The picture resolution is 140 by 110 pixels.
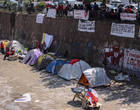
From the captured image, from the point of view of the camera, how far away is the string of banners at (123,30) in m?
18.7

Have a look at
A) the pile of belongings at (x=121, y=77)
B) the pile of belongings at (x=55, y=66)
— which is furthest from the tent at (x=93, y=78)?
the pile of belongings at (x=55, y=66)

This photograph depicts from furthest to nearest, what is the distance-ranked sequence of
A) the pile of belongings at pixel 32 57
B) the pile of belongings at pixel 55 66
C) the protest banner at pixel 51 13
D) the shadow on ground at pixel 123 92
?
the protest banner at pixel 51 13
the pile of belongings at pixel 32 57
the pile of belongings at pixel 55 66
the shadow on ground at pixel 123 92

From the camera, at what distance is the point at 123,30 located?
19.3m

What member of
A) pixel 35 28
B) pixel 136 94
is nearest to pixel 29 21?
pixel 35 28

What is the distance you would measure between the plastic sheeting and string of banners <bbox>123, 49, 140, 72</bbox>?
8.09 feet

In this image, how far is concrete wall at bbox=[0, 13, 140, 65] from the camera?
20.6 meters

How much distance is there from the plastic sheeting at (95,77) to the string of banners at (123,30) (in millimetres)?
3753

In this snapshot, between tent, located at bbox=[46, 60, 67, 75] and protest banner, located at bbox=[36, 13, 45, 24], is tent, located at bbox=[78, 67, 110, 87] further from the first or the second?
protest banner, located at bbox=[36, 13, 45, 24]

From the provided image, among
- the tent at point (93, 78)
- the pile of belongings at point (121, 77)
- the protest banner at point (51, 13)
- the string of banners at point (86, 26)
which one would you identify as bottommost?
the pile of belongings at point (121, 77)

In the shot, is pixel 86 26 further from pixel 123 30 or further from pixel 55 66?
pixel 55 66

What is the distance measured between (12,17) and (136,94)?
24653 mm

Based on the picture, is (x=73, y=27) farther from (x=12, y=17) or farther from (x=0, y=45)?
(x=12, y=17)

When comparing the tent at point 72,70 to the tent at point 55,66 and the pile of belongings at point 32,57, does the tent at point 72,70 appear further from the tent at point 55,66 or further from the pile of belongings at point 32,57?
the pile of belongings at point 32,57

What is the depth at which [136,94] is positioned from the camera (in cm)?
1523
